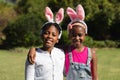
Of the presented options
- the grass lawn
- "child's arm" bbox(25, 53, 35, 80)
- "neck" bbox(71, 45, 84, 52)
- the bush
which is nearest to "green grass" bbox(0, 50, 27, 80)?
the grass lawn

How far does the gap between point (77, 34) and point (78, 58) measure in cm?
25

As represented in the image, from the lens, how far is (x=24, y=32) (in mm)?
16734

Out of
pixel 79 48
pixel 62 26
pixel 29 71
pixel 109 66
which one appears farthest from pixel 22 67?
pixel 29 71

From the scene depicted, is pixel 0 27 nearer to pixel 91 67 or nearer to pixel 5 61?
pixel 5 61

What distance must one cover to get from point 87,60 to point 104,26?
1436 centimetres

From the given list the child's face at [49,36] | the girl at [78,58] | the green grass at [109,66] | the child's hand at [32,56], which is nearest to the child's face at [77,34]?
the girl at [78,58]

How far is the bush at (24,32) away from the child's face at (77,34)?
12.8 metres

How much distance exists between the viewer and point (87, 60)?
363 cm

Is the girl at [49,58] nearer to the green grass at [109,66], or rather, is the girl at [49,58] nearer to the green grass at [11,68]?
the green grass at [11,68]

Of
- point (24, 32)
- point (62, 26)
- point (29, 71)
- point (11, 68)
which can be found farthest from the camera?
point (24, 32)

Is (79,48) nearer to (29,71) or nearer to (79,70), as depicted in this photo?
(79,70)

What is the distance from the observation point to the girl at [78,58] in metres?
3.61

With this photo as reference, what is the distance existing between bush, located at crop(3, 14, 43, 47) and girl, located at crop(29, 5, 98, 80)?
42.1 ft

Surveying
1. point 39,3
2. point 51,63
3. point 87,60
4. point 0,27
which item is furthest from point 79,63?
point 39,3
